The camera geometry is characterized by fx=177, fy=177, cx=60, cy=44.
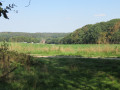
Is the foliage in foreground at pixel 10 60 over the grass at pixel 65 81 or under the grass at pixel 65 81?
over

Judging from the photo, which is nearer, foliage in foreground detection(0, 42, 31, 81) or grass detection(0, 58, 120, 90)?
grass detection(0, 58, 120, 90)

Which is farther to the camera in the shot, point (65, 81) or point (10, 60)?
point (10, 60)

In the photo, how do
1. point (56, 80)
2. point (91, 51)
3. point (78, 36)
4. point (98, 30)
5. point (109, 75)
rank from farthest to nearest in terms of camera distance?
point (78, 36) → point (98, 30) → point (91, 51) → point (109, 75) → point (56, 80)

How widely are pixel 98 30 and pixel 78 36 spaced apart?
45.7 ft

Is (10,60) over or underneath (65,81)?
over

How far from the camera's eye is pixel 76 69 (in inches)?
330

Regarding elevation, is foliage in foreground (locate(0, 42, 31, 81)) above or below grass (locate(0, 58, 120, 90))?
above

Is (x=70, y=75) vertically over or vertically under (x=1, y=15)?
under

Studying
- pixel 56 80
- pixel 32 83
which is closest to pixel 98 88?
pixel 56 80

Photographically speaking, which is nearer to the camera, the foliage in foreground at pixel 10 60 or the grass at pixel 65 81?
the grass at pixel 65 81

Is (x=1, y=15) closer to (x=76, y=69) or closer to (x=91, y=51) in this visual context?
(x=76, y=69)

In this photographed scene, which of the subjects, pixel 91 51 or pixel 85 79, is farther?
pixel 91 51

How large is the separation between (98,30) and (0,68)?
268ft

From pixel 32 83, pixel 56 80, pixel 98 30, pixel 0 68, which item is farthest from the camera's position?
pixel 98 30
